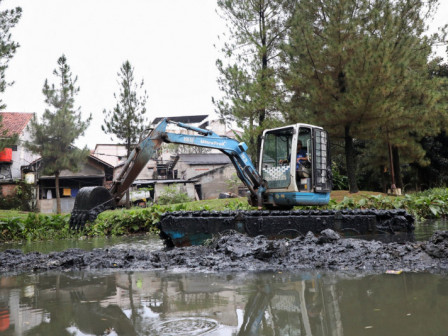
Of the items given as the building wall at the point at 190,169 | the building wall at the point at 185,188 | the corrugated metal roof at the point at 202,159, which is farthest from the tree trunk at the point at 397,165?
the corrugated metal roof at the point at 202,159

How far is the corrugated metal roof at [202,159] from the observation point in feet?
152

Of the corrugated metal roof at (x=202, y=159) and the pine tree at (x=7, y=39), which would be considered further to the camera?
the corrugated metal roof at (x=202, y=159)

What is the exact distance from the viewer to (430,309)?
155 inches

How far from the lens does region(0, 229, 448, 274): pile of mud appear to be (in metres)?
6.24

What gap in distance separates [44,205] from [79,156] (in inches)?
273

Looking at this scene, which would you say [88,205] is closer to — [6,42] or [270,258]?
[270,258]

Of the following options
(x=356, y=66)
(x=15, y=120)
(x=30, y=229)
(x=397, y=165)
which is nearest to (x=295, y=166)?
(x=356, y=66)

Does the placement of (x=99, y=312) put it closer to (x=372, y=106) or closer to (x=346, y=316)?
(x=346, y=316)

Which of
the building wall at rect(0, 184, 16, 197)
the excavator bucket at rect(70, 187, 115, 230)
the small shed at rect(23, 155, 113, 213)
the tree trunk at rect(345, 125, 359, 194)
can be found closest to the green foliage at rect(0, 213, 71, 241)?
the excavator bucket at rect(70, 187, 115, 230)

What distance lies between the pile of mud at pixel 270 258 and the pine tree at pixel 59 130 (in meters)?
24.4

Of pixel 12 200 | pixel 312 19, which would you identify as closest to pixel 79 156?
pixel 12 200

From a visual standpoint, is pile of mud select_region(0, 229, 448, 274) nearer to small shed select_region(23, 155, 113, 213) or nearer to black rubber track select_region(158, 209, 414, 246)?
black rubber track select_region(158, 209, 414, 246)

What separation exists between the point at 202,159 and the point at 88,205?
129 feet

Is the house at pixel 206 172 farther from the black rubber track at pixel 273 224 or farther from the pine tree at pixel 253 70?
the black rubber track at pixel 273 224
